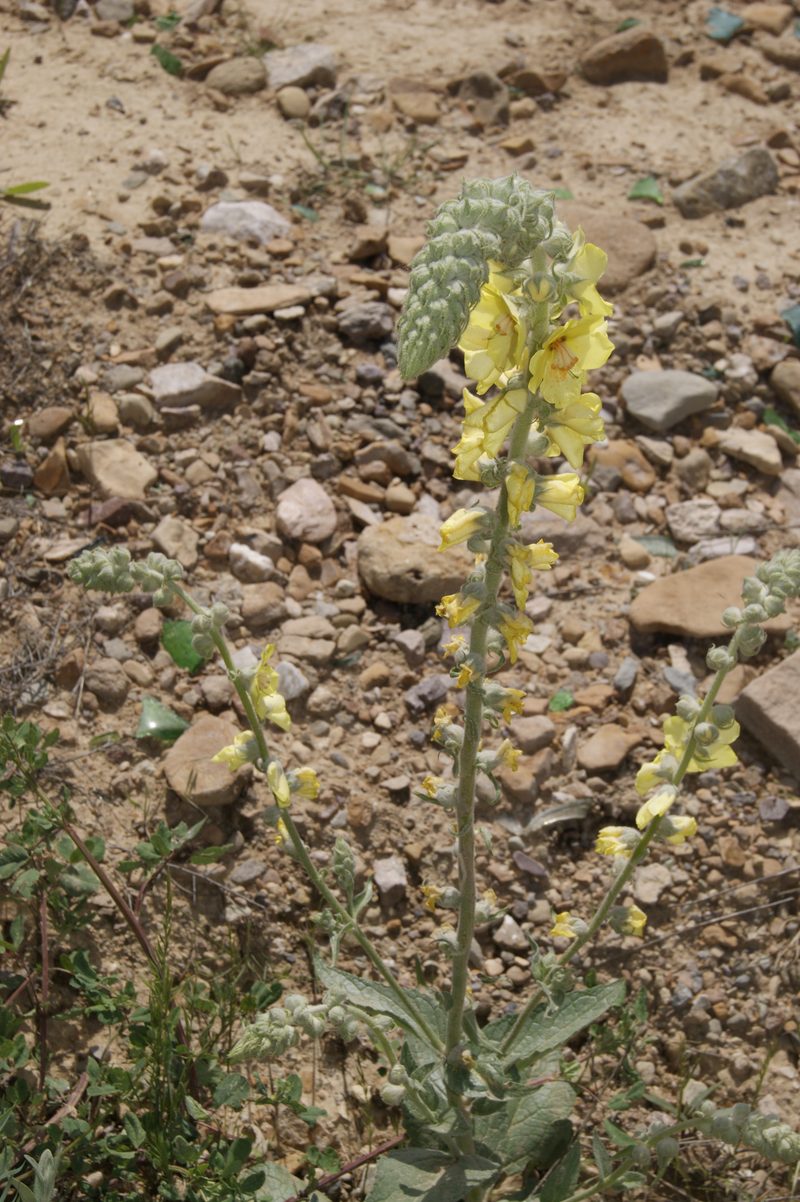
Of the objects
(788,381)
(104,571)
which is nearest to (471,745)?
(104,571)

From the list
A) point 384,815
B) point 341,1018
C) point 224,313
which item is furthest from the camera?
point 224,313

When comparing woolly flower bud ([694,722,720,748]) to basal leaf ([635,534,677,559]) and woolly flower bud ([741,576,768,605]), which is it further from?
basal leaf ([635,534,677,559])

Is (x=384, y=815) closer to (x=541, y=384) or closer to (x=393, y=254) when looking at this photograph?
(x=541, y=384)

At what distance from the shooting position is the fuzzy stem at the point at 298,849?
2506 mm

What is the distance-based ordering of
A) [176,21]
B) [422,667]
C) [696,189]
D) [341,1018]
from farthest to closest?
[176,21], [696,189], [422,667], [341,1018]

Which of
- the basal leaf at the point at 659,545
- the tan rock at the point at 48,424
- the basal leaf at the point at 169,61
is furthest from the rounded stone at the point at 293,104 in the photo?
the basal leaf at the point at 659,545

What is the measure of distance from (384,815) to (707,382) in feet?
7.53

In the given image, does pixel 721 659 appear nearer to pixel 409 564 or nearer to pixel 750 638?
pixel 750 638

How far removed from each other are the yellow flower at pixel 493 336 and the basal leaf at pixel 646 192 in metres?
3.91

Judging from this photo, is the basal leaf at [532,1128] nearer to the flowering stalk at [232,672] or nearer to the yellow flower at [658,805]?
the flowering stalk at [232,672]

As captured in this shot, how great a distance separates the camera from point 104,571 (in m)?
2.34

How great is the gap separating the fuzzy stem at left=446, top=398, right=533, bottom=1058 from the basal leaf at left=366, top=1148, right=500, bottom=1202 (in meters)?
0.29

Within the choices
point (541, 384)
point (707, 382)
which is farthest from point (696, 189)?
point (541, 384)

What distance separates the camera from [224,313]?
15.7 ft
